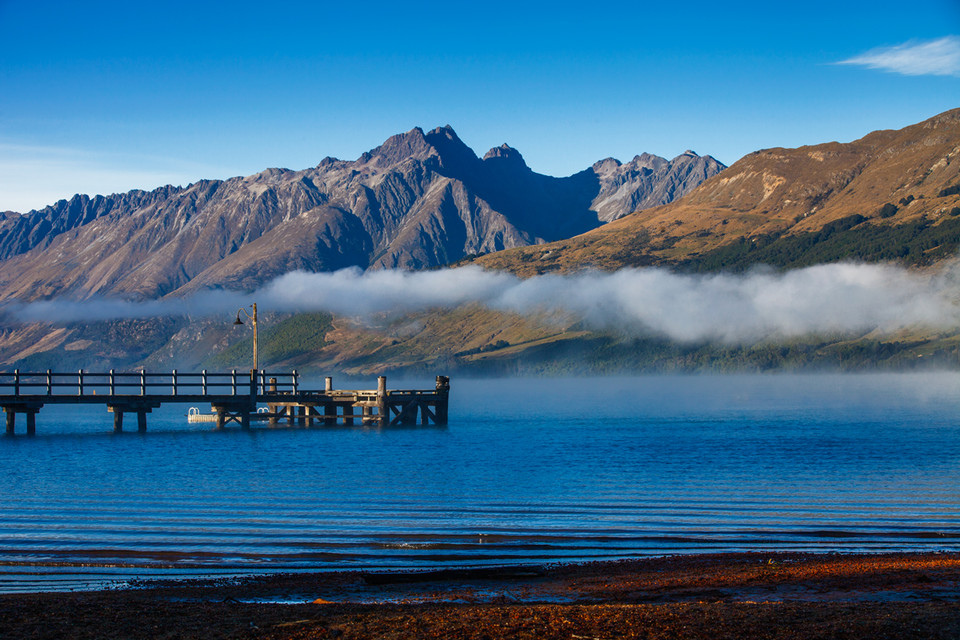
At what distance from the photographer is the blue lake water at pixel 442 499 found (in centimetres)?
2606

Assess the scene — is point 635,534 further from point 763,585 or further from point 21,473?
point 21,473

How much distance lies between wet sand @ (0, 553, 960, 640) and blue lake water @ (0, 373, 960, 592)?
3213 mm

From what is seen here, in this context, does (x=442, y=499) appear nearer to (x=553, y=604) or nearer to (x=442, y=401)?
(x=553, y=604)

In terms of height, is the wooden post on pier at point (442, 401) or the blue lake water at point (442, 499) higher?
the wooden post on pier at point (442, 401)

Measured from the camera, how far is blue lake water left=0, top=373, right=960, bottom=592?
26.1 metres

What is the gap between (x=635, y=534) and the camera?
28906 mm

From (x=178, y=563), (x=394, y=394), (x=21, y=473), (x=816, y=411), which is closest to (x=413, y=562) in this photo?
(x=178, y=563)

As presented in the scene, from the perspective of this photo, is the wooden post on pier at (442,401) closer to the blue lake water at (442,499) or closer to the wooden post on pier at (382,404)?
the wooden post on pier at (382,404)

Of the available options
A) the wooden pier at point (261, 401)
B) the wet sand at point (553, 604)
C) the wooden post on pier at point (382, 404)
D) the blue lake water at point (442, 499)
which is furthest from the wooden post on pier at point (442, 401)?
the wet sand at point (553, 604)

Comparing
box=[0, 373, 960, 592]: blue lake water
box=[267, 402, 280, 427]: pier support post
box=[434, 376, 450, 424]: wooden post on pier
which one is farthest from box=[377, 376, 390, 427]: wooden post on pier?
box=[267, 402, 280, 427]: pier support post

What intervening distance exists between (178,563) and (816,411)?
99.6 m

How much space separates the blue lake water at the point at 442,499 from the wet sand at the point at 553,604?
321 cm

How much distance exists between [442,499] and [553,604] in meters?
20.7

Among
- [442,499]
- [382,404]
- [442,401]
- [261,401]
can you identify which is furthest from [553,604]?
[442,401]
